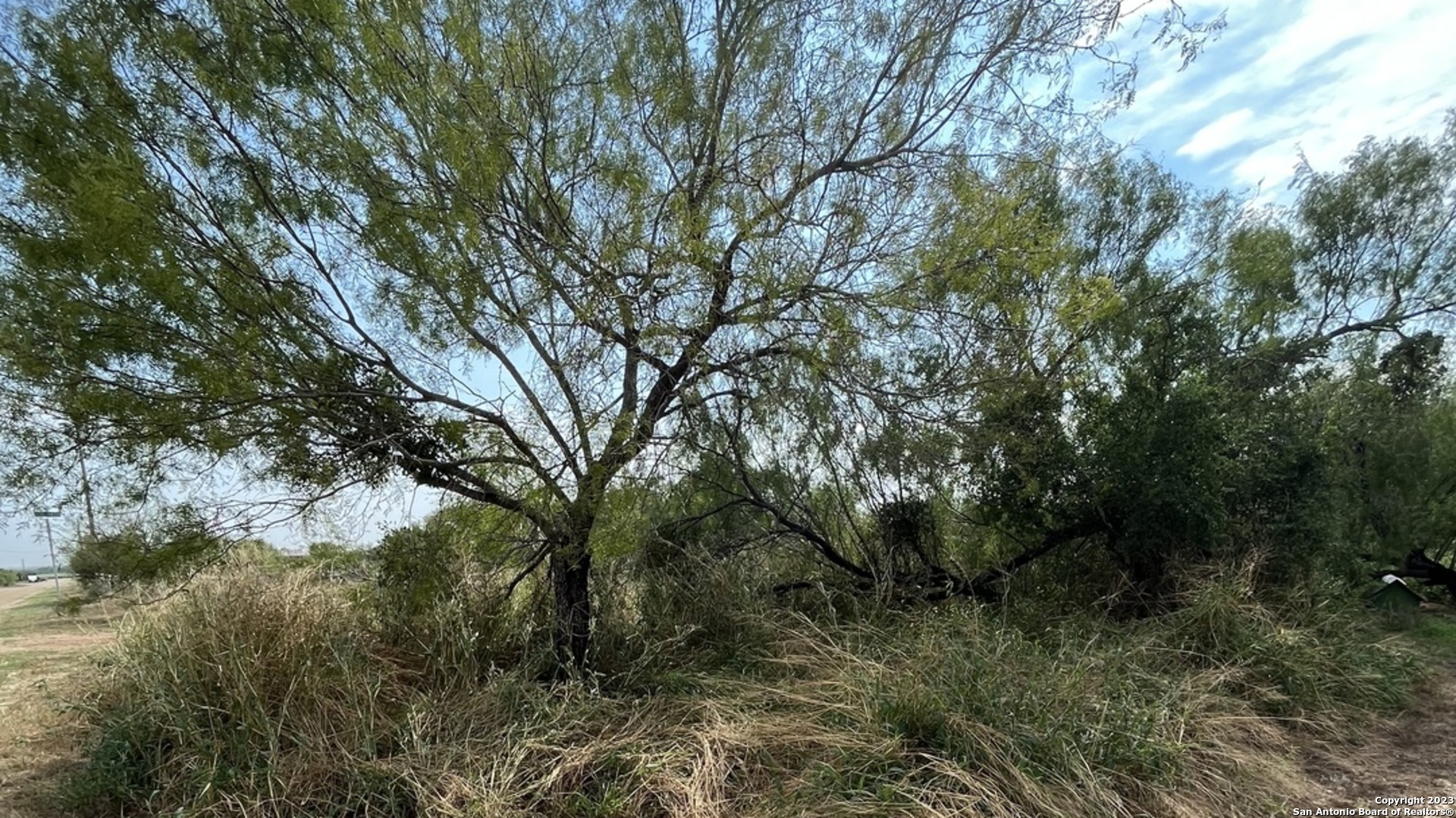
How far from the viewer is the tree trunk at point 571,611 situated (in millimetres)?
4688

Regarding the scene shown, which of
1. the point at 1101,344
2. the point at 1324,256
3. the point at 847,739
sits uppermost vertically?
the point at 1324,256

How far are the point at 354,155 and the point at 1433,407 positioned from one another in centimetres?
1062

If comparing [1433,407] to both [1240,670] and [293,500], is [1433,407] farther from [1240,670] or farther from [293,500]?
[293,500]

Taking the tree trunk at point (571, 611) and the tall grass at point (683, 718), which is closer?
the tall grass at point (683, 718)

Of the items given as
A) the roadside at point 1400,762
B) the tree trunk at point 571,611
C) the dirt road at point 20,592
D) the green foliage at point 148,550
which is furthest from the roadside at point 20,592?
the roadside at point 1400,762

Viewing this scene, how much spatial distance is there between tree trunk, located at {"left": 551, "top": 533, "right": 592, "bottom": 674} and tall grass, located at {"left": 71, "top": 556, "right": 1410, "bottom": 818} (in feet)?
0.70

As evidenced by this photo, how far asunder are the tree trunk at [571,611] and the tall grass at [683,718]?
21 cm

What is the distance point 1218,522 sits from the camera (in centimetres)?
609

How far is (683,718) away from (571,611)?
1.15 metres

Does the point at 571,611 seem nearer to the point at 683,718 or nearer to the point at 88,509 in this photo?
the point at 683,718

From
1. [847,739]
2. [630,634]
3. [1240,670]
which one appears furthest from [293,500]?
[1240,670]

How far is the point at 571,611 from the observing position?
4.79 m

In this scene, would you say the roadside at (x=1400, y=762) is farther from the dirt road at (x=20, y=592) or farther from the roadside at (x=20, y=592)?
the dirt road at (x=20, y=592)

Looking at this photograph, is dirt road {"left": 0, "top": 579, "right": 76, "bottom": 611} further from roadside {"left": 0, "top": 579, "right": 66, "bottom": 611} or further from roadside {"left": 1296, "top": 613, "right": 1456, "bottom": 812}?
roadside {"left": 1296, "top": 613, "right": 1456, "bottom": 812}
